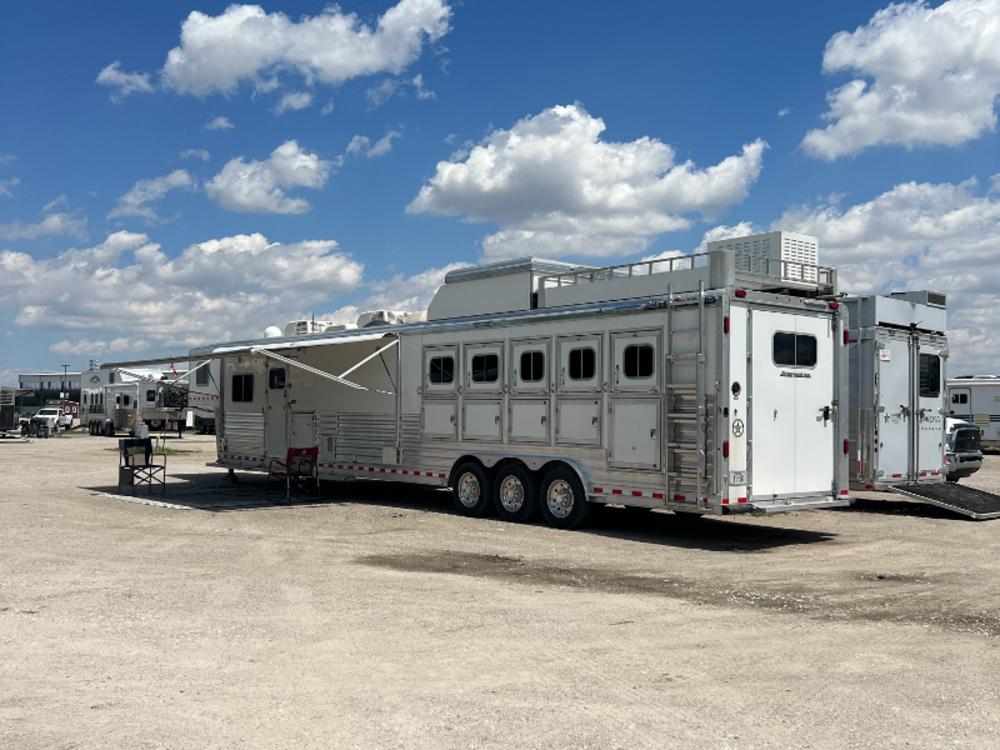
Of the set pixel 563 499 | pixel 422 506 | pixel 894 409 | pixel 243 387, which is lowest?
pixel 422 506

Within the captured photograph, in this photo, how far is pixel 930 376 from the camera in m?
15.4

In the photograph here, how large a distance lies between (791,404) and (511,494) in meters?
4.07

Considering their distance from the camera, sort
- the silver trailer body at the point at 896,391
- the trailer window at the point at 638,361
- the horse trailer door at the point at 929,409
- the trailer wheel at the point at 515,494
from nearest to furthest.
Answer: the trailer window at the point at 638,361 → the trailer wheel at the point at 515,494 → the silver trailer body at the point at 896,391 → the horse trailer door at the point at 929,409

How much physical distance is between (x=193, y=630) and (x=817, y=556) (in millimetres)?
6995

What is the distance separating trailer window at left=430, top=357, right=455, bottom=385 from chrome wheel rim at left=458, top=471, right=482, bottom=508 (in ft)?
4.80

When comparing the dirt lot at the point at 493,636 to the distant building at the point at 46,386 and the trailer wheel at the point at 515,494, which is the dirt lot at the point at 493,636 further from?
the distant building at the point at 46,386

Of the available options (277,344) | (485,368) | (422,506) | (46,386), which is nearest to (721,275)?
(485,368)

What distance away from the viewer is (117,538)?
11922 mm

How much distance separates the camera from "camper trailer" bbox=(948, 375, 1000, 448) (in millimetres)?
33125

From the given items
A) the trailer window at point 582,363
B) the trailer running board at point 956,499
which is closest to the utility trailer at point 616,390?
the trailer window at point 582,363

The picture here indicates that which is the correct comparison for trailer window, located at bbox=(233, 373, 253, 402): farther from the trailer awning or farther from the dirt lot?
the dirt lot

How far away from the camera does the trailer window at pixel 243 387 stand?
18875 mm

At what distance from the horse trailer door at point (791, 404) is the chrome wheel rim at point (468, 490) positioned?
443 cm

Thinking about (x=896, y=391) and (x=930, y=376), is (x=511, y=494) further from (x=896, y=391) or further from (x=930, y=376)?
(x=930, y=376)
